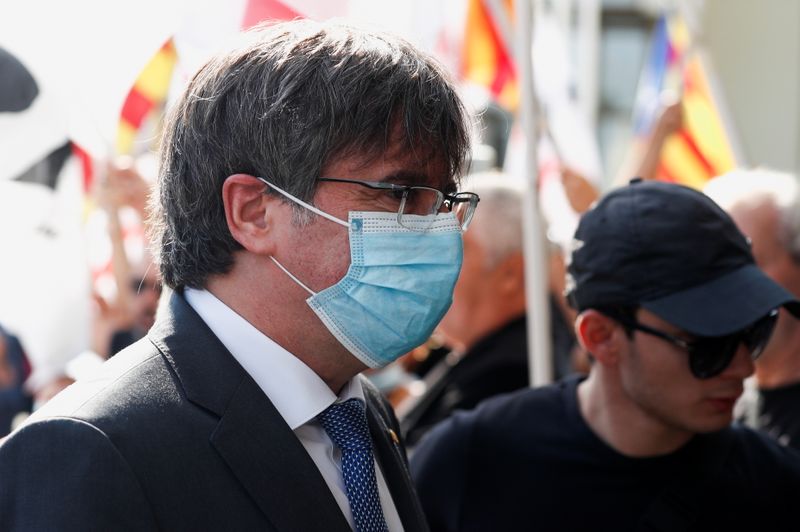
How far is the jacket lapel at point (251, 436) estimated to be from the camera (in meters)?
1.74

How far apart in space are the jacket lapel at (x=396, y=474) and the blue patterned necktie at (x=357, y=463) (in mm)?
172

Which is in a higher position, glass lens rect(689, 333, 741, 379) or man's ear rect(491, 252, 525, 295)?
glass lens rect(689, 333, 741, 379)

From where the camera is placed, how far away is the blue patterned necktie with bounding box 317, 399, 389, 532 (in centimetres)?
189

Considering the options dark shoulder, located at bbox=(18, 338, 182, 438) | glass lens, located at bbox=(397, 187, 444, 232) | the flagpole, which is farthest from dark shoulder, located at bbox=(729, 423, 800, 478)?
dark shoulder, located at bbox=(18, 338, 182, 438)

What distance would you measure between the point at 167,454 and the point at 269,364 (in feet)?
0.95

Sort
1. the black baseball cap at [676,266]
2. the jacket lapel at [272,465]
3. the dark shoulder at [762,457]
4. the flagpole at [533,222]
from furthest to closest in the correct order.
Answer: the flagpole at [533,222] < the dark shoulder at [762,457] < the black baseball cap at [676,266] < the jacket lapel at [272,465]

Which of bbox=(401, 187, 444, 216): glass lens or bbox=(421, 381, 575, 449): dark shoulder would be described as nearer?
bbox=(401, 187, 444, 216): glass lens

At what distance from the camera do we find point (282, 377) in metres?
1.90

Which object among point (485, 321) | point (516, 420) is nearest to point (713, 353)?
point (516, 420)

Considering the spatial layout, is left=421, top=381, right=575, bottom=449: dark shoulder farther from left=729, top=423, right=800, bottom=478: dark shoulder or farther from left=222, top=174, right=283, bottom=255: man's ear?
left=222, top=174, right=283, bottom=255: man's ear

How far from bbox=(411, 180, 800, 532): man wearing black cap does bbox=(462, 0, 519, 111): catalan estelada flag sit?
2.61m

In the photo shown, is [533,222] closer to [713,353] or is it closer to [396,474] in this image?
[713,353]

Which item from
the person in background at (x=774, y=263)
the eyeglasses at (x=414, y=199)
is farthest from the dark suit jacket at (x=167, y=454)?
the person in background at (x=774, y=263)

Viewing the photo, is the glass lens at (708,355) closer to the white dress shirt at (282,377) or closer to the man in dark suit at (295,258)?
the man in dark suit at (295,258)
